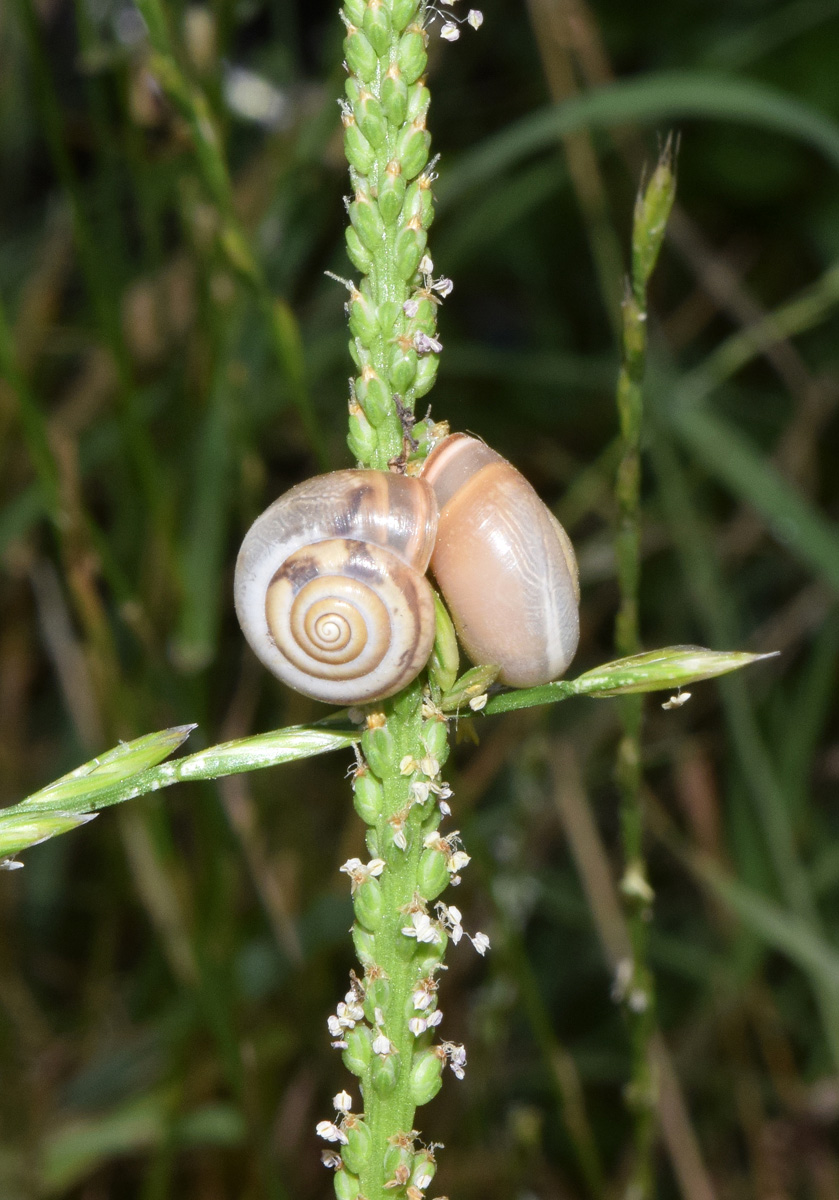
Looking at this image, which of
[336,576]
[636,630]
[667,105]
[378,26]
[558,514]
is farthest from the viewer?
[558,514]

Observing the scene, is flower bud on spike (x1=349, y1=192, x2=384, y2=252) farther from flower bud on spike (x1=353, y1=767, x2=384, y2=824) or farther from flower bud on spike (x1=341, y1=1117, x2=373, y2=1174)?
flower bud on spike (x1=341, y1=1117, x2=373, y2=1174)

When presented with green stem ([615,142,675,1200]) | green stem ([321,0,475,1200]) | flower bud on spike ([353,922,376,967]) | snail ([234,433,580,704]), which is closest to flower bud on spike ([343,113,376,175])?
green stem ([321,0,475,1200])

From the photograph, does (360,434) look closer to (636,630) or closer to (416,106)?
(416,106)

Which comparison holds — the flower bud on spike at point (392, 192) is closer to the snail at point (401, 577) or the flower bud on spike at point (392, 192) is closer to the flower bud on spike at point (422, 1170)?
the snail at point (401, 577)

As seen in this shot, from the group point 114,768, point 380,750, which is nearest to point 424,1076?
point 380,750

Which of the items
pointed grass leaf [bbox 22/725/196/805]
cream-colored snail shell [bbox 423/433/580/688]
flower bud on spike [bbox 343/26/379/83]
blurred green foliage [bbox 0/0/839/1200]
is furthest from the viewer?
blurred green foliage [bbox 0/0/839/1200]

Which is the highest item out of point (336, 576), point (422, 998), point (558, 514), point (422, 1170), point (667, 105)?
point (667, 105)

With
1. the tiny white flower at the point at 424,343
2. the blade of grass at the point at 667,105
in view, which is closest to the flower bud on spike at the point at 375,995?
the tiny white flower at the point at 424,343

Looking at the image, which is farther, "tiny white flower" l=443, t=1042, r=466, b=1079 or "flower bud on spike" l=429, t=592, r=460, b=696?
"flower bud on spike" l=429, t=592, r=460, b=696
